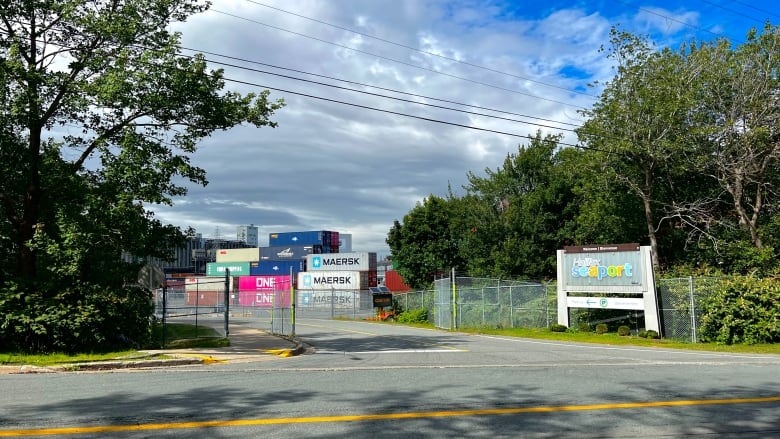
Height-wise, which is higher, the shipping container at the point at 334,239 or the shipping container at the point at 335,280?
the shipping container at the point at 334,239

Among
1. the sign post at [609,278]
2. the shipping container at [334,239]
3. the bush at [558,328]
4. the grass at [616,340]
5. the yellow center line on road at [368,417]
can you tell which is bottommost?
the grass at [616,340]

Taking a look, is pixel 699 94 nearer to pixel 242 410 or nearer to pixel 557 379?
pixel 557 379

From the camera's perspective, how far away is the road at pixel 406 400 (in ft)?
22.3

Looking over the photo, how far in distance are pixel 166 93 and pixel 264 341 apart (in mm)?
8747

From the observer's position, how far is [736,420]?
7.26 m

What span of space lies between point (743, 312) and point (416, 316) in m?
22.2

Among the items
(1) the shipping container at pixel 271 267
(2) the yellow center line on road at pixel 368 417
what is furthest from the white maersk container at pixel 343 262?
(2) the yellow center line on road at pixel 368 417

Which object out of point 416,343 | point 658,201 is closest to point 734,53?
point 658,201

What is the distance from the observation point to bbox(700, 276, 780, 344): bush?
19.7m

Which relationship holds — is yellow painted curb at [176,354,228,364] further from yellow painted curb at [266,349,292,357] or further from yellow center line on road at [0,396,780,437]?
yellow center line on road at [0,396,780,437]

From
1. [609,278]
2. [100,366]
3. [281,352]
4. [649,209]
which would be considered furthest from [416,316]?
[100,366]

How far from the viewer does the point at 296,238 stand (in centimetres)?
10406

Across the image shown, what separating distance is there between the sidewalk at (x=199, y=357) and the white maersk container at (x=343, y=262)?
5539 centimetres

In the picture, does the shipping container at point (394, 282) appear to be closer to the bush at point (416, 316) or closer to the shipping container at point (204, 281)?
the shipping container at point (204, 281)
